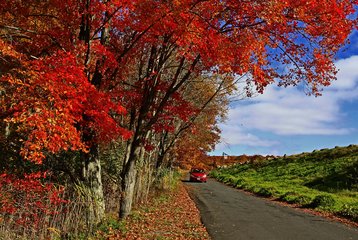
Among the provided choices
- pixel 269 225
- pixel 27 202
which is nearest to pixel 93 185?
pixel 27 202

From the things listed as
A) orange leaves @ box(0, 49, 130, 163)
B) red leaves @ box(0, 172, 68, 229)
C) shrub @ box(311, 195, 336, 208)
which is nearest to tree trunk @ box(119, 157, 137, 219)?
red leaves @ box(0, 172, 68, 229)

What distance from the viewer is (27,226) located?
32.1 ft

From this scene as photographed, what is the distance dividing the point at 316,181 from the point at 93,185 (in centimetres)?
2206

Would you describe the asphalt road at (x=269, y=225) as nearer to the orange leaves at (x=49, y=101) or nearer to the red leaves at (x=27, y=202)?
the red leaves at (x=27, y=202)

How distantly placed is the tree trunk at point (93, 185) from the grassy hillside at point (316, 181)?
33.7ft

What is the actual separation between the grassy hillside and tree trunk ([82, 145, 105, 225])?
10.3m

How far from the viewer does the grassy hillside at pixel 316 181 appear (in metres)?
18.9

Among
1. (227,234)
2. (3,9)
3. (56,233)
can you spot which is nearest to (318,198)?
(227,234)

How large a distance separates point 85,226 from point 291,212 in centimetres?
994

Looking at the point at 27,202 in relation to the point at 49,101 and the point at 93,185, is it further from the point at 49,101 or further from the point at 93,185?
the point at 49,101

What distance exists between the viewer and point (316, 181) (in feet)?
96.7

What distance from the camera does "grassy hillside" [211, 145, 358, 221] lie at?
18.9 m

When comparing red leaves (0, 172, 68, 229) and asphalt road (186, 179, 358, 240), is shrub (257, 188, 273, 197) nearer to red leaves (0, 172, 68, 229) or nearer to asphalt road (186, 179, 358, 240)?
asphalt road (186, 179, 358, 240)

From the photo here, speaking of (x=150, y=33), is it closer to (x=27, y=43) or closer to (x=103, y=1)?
(x=103, y=1)
